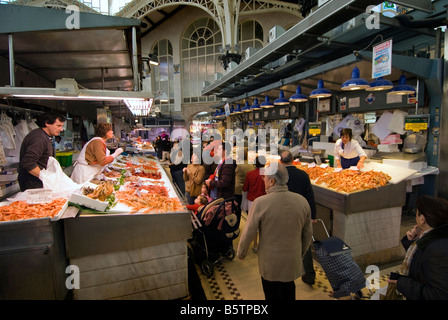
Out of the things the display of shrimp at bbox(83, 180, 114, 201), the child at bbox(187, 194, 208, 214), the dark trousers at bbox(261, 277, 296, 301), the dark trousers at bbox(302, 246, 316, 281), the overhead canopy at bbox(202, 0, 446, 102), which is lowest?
the dark trousers at bbox(302, 246, 316, 281)

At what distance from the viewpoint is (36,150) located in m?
3.10

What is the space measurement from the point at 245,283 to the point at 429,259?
7.66 feet

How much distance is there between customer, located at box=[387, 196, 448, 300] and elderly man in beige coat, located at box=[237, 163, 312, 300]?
0.82 m

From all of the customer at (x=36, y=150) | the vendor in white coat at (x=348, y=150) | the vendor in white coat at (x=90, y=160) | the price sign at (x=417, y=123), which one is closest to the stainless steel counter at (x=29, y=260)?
the customer at (x=36, y=150)

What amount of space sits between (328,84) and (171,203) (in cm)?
568

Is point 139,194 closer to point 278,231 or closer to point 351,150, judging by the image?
point 278,231

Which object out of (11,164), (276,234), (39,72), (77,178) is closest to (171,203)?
(276,234)

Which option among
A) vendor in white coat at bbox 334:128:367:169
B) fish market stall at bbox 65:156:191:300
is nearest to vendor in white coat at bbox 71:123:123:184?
fish market stall at bbox 65:156:191:300

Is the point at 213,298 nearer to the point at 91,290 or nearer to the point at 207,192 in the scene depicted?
the point at 91,290

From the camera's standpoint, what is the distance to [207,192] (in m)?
5.18

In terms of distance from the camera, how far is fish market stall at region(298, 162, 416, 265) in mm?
3848

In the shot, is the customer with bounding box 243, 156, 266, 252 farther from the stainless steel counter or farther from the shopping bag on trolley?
the stainless steel counter

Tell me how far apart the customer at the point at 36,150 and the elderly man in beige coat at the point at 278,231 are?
2655mm
